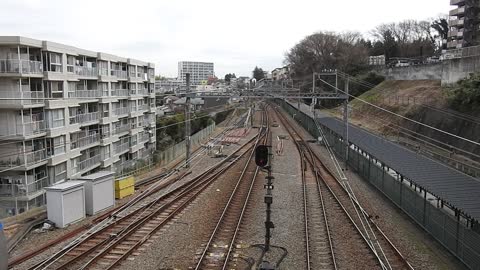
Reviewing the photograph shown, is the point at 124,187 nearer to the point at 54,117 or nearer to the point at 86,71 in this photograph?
the point at 54,117

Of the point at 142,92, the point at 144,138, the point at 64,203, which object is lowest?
the point at 144,138

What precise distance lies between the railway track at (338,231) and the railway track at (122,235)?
4656mm

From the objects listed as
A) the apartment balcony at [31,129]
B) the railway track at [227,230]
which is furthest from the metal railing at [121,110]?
the railway track at [227,230]

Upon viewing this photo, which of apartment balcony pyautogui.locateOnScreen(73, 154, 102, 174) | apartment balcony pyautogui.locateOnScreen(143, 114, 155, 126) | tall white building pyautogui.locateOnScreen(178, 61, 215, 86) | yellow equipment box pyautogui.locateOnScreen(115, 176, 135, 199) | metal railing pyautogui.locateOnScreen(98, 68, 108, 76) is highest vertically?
tall white building pyautogui.locateOnScreen(178, 61, 215, 86)

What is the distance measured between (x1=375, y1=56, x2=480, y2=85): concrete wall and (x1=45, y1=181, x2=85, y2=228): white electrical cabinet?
24.9m

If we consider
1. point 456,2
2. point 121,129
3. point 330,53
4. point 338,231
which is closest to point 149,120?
point 121,129

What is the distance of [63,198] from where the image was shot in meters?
13.6

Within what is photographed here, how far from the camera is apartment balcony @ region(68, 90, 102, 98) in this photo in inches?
1140

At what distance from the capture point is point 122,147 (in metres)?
37.8

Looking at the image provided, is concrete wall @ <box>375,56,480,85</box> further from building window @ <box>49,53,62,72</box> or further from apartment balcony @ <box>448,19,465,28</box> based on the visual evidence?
building window @ <box>49,53,62,72</box>

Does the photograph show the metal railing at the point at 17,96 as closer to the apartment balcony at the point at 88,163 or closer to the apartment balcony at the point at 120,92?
the apartment balcony at the point at 88,163

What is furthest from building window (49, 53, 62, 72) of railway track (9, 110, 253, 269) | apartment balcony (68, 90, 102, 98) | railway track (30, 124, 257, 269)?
railway track (30, 124, 257, 269)

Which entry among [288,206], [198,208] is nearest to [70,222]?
[198,208]

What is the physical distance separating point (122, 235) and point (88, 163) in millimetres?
19528
